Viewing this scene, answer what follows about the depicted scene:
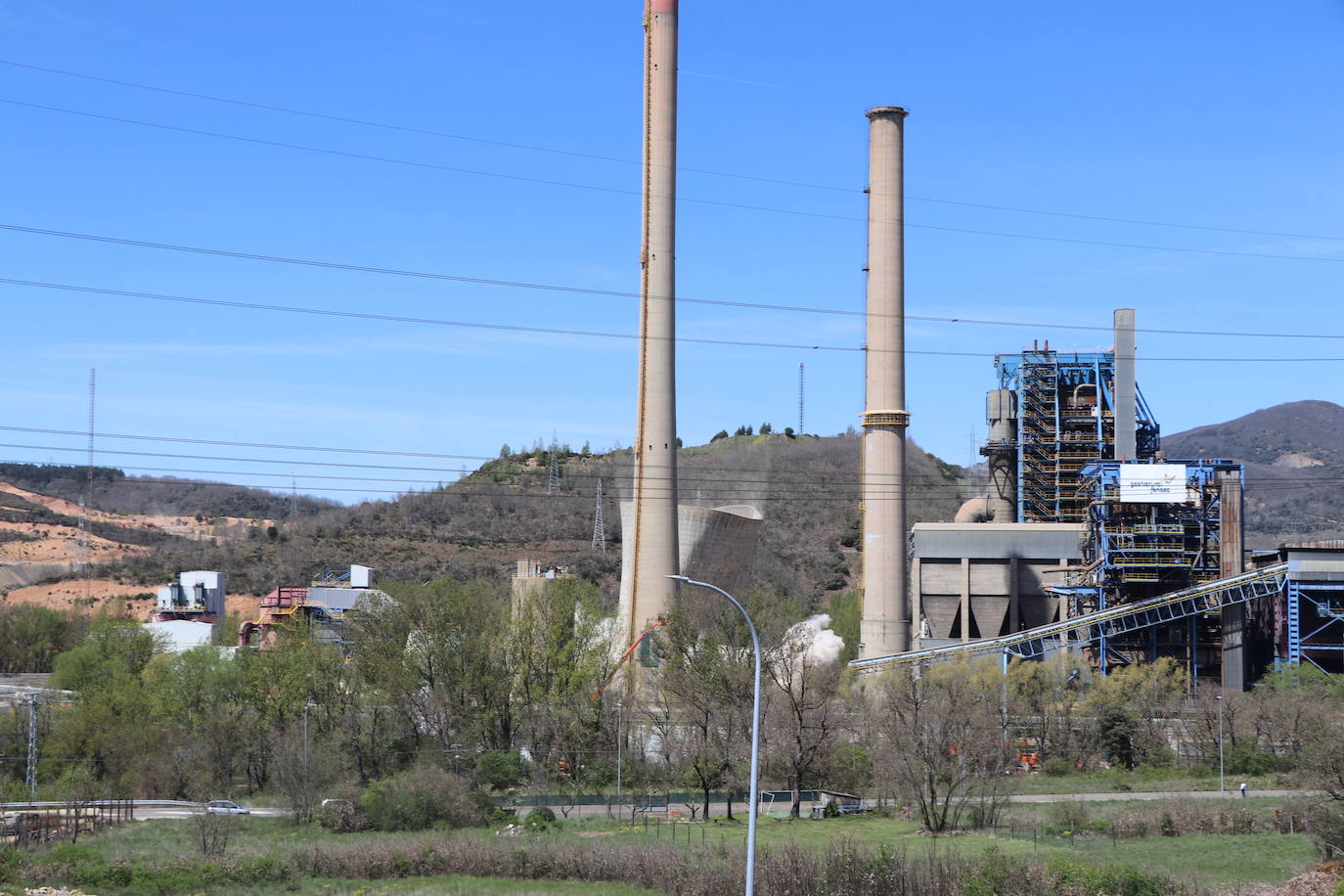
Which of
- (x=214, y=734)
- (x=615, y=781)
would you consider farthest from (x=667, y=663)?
(x=214, y=734)

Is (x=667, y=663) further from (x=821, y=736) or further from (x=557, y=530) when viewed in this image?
(x=557, y=530)

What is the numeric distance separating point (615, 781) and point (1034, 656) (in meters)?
23.9

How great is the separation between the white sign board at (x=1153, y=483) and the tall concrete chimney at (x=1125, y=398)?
14752 millimetres

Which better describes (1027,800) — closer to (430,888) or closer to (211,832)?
(430,888)

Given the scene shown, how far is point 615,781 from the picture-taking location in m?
55.4

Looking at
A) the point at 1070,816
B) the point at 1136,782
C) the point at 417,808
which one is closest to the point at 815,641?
the point at 1136,782

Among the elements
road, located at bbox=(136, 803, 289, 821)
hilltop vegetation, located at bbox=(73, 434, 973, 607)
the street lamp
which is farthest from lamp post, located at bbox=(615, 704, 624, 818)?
hilltop vegetation, located at bbox=(73, 434, 973, 607)

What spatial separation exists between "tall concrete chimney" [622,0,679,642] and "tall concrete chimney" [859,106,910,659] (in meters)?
10.0

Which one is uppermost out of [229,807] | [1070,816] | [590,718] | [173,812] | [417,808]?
[590,718]

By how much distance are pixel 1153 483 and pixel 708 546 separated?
20.9m

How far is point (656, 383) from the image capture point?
6316 centimetres

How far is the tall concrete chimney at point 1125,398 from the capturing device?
82.3 metres

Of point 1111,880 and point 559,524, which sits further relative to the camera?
point 559,524

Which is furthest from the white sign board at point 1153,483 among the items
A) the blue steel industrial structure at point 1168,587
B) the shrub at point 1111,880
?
the shrub at point 1111,880
